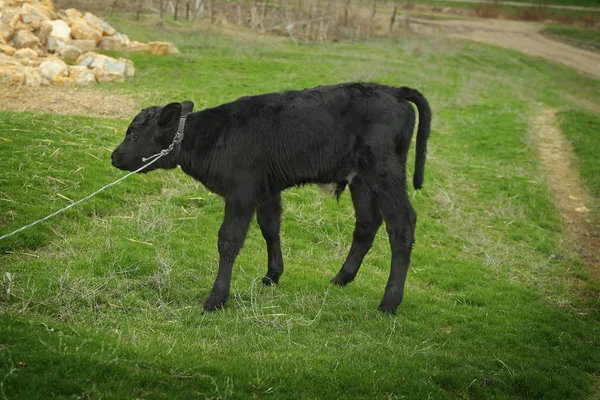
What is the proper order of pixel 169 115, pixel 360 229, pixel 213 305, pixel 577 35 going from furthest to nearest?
1. pixel 577 35
2. pixel 360 229
3. pixel 169 115
4. pixel 213 305

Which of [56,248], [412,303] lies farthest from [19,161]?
[412,303]

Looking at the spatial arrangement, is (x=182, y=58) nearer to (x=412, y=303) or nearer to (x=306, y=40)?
(x=306, y=40)

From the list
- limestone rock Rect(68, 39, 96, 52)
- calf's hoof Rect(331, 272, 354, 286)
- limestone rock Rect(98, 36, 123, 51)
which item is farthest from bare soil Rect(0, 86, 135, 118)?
calf's hoof Rect(331, 272, 354, 286)

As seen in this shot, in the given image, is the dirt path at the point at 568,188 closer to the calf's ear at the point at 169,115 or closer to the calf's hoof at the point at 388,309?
the calf's hoof at the point at 388,309

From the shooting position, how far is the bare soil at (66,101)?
17.4m

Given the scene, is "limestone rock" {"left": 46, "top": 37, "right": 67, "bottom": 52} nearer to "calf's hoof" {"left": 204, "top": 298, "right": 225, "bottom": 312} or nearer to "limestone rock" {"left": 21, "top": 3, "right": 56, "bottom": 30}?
"limestone rock" {"left": 21, "top": 3, "right": 56, "bottom": 30}

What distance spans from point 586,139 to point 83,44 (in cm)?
1872

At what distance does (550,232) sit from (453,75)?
21197 mm

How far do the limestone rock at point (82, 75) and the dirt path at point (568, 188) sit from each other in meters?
14.2

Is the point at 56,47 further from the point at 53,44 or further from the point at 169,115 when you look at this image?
→ the point at 169,115

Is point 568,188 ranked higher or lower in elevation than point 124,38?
lower

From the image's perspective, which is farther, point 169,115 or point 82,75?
point 82,75

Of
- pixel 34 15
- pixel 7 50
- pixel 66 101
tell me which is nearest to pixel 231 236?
pixel 66 101

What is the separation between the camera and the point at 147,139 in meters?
8.83
